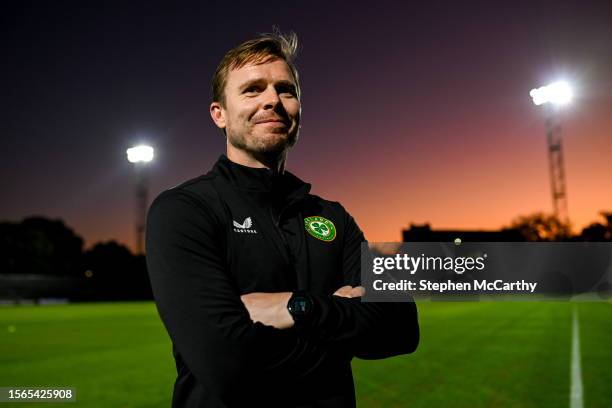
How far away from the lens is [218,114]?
2.83 metres

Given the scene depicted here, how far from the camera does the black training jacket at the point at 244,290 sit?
2.31 m

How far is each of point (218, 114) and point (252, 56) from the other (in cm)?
34

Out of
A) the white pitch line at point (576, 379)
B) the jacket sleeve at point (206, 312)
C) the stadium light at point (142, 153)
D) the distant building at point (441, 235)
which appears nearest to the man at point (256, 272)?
the jacket sleeve at point (206, 312)

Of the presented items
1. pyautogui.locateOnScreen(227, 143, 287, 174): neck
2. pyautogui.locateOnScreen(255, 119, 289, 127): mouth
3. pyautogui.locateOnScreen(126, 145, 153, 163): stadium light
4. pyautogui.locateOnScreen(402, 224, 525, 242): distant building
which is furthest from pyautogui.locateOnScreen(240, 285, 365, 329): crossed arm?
pyautogui.locateOnScreen(126, 145, 153, 163): stadium light

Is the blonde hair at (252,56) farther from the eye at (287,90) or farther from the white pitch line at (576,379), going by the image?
the white pitch line at (576,379)

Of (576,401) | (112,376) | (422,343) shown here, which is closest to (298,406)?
(576,401)

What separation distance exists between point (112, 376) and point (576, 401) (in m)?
8.09

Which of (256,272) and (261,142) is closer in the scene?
(256,272)

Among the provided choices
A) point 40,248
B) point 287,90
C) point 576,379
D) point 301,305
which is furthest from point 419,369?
point 40,248

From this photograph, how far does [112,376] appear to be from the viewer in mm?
11148

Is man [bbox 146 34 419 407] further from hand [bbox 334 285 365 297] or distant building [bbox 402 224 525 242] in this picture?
distant building [bbox 402 224 525 242]

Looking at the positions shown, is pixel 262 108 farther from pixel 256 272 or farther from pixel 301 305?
pixel 301 305

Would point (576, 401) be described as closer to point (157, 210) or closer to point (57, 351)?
point (157, 210)

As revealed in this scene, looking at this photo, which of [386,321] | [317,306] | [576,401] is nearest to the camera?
[317,306]
